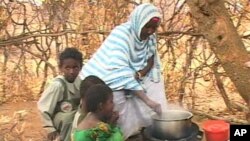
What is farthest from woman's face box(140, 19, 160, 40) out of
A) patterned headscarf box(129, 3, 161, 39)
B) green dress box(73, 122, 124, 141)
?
green dress box(73, 122, 124, 141)

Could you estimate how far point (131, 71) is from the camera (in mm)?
3953

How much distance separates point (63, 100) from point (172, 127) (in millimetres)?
798

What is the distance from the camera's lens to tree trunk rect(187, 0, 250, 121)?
3.38 meters

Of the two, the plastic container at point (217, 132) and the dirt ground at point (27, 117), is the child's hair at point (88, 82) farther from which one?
the dirt ground at point (27, 117)

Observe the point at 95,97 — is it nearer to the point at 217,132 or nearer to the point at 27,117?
the point at 217,132

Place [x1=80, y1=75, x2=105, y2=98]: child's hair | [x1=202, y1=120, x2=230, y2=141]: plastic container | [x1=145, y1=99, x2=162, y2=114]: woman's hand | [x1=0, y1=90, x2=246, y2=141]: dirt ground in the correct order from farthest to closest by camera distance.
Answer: [x1=0, y1=90, x2=246, y2=141]: dirt ground
[x1=145, y1=99, x2=162, y2=114]: woman's hand
[x1=202, y1=120, x2=230, y2=141]: plastic container
[x1=80, y1=75, x2=105, y2=98]: child's hair

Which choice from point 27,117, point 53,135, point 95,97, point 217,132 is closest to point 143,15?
point 95,97

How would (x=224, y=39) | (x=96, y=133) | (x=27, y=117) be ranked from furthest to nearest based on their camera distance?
(x=27, y=117) → (x=224, y=39) → (x=96, y=133)

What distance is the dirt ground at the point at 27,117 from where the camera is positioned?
5.29 m

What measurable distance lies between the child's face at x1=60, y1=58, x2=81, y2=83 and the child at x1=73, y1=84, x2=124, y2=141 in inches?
17.5

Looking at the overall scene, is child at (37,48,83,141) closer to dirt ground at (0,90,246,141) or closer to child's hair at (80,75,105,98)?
child's hair at (80,75,105,98)

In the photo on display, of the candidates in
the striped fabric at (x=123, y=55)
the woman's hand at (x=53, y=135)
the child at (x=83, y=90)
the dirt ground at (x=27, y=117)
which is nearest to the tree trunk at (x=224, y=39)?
the striped fabric at (x=123, y=55)

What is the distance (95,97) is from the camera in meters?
3.29

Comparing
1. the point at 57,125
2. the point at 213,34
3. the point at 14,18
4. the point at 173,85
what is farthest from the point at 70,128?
the point at 14,18
